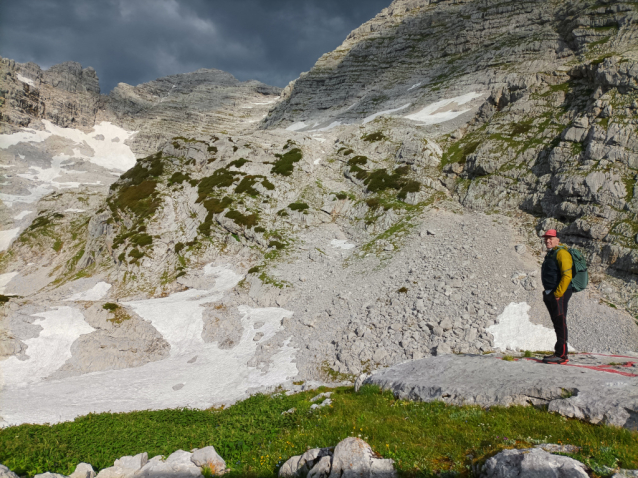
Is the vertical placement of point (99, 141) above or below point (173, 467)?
above

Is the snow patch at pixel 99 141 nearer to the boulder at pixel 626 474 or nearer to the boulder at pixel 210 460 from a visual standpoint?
the boulder at pixel 210 460

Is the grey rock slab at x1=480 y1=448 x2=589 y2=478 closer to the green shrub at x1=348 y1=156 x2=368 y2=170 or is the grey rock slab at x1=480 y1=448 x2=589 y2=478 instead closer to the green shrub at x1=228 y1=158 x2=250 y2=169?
the green shrub at x1=348 y1=156 x2=368 y2=170

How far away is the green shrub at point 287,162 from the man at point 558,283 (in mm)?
52317

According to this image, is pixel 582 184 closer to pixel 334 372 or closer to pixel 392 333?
pixel 392 333

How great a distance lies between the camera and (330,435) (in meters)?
7.37

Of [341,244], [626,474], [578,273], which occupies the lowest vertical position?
[626,474]

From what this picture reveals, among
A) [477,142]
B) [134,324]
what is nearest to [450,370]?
[134,324]

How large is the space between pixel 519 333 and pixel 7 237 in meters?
127

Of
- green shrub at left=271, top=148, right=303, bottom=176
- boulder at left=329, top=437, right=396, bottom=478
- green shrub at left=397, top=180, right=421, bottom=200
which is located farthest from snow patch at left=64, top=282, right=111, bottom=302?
boulder at left=329, top=437, right=396, bottom=478

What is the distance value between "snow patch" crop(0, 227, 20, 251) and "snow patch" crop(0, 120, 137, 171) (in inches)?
2388

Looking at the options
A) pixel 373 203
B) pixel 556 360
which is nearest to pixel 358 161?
pixel 373 203

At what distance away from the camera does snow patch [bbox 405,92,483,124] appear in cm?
7625

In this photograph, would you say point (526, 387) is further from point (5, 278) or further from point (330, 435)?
point (5, 278)

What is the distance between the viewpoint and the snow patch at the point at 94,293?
143ft
